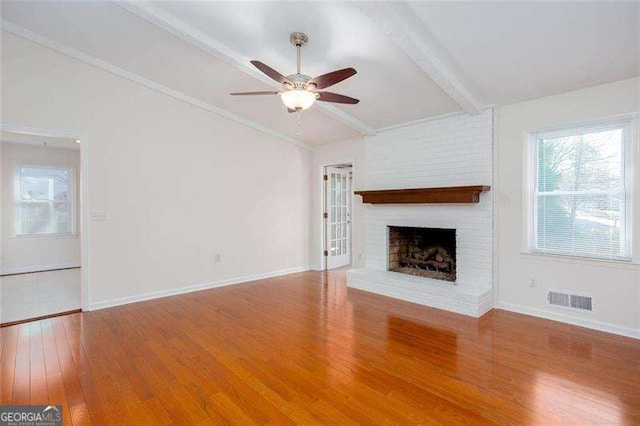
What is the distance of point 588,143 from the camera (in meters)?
3.46

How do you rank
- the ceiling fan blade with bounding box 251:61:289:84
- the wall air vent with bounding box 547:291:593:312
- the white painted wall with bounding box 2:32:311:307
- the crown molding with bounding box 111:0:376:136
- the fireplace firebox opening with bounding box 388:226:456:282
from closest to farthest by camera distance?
the ceiling fan blade with bounding box 251:61:289:84 → the crown molding with bounding box 111:0:376:136 → the wall air vent with bounding box 547:291:593:312 → the white painted wall with bounding box 2:32:311:307 → the fireplace firebox opening with bounding box 388:226:456:282

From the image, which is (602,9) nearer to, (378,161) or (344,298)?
(378,161)

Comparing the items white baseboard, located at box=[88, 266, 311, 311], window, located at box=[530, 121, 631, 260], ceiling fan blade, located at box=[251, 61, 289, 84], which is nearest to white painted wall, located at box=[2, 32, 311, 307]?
white baseboard, located at box=[88, 266, 311, 311]

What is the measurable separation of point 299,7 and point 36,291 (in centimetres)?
556

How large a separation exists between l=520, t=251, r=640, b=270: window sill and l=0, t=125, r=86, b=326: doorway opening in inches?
263

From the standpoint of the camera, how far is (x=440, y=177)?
4.59m

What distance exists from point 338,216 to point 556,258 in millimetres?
4026

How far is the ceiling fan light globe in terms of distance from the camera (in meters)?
2.79

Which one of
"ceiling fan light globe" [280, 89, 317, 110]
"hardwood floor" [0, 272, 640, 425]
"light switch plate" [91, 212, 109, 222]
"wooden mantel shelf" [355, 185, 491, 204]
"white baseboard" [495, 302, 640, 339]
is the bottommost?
"hardwood floor" [0, 272, 640, 425]

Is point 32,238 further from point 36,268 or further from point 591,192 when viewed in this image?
point 591,192

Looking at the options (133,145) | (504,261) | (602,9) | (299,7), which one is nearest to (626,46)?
(602,9)

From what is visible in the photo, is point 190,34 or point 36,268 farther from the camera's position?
point 36,268

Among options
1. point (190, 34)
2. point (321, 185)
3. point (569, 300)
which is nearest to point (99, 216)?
point (190, 34)

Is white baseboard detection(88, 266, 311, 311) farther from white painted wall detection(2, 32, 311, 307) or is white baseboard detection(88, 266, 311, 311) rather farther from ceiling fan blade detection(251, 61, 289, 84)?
ceiling fan blade detection(251, 61, 289, 84)
